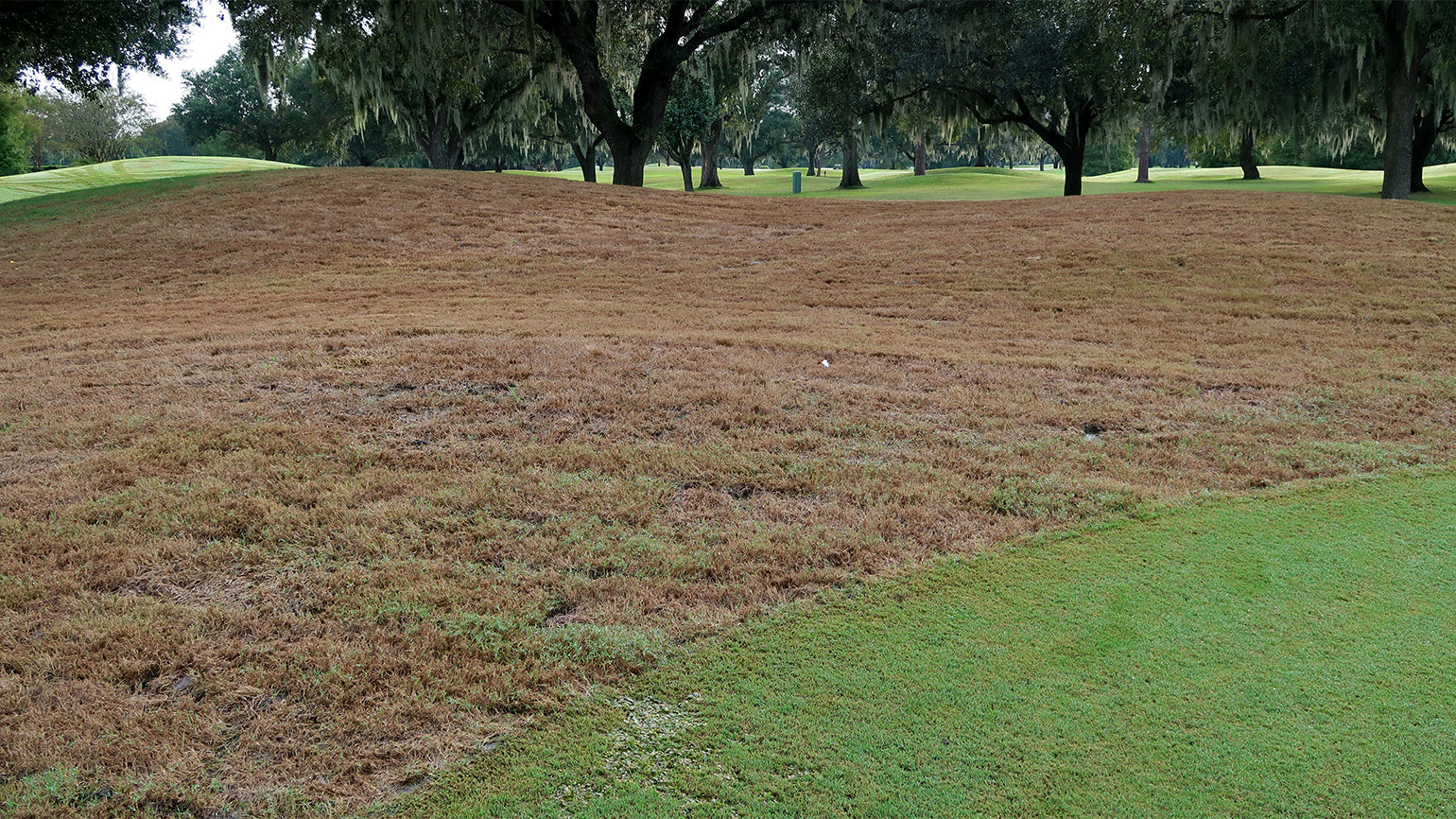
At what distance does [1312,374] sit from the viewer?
679 cm

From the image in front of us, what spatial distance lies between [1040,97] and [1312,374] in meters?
19.3

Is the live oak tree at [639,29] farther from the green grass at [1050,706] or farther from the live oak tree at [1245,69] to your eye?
the green grass at [1050,706]

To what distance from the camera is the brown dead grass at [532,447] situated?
279cm

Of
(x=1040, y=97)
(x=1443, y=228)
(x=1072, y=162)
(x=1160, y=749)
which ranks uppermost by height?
(x=1040, y=97)

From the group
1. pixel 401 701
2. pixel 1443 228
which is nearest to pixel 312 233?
pixel 401 701

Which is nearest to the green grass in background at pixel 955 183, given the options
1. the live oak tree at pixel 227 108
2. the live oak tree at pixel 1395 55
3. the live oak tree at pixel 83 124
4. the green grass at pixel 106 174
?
the green grass at pixel 106 174

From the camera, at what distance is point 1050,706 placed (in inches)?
105

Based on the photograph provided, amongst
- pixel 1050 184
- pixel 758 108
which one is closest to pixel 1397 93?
pixel 1050 184

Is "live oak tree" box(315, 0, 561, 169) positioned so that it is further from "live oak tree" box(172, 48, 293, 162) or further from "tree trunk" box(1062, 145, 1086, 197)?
"live oak tree" box(172, 48, 293, 162)

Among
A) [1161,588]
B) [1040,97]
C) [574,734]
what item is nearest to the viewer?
[574,734]

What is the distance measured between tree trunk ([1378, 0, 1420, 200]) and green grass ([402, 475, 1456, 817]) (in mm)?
19472

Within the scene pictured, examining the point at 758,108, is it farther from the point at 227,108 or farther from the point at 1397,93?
the point at 227,108

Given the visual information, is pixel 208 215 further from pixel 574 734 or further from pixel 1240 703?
pixel 1240 703

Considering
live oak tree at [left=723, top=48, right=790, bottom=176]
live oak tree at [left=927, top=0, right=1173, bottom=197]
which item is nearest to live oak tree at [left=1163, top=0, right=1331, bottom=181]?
live oak tree at [left=927, top=0, right=1173, bottom=197]
